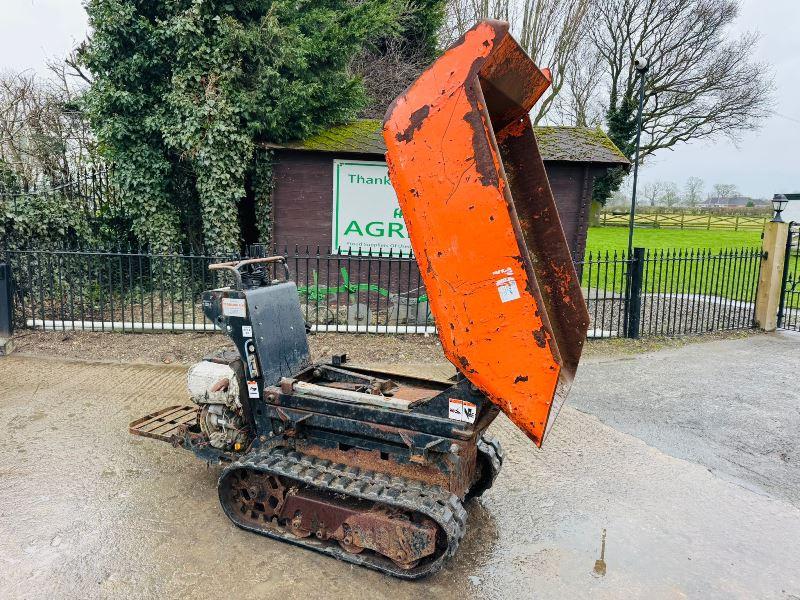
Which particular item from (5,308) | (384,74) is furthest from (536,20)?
(5,308)

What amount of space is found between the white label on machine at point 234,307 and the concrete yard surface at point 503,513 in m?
1.38

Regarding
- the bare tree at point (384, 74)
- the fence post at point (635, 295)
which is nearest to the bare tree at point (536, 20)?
the bare tree at point (384, 74)

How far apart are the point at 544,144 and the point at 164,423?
812 cm

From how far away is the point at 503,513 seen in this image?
3.93 m

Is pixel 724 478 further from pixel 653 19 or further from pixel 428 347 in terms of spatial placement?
pixel 653 19

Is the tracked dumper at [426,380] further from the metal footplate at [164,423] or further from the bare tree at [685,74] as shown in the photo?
the bare tree at [685,74]

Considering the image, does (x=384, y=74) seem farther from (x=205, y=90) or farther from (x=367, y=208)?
(x=367, y=208)

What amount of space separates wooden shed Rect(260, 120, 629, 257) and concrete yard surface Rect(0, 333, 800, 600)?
4.24m

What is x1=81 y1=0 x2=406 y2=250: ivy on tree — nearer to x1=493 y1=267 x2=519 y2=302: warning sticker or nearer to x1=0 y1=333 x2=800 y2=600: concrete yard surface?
x1=0 y1=333 x2=800 y2=600: concrete yard surface

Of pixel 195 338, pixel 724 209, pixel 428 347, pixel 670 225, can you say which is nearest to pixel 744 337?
pixel 428 347

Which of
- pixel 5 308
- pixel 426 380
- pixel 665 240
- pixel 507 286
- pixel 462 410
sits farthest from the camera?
pixel 665 240

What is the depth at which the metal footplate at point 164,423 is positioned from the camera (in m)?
4.18

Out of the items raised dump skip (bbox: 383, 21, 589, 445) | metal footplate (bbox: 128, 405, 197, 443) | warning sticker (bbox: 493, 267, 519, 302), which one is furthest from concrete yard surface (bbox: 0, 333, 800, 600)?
warning sticker (bbox: 493, 267, 519, 302)

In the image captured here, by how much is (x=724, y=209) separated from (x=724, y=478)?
44.9 metres
